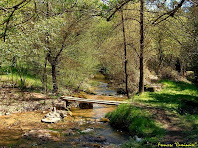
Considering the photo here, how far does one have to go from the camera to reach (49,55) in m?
15.4

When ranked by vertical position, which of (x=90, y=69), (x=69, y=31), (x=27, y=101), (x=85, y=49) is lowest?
(x=27, y=101)

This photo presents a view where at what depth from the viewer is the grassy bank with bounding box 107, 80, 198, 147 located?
690cm

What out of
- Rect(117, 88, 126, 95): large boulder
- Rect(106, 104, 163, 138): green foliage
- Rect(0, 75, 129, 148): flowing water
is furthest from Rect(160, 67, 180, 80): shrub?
Rect(106, 104, 163, 138): green foliage

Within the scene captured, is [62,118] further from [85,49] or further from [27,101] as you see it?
[85,49]


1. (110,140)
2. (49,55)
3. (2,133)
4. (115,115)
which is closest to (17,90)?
(49,55)

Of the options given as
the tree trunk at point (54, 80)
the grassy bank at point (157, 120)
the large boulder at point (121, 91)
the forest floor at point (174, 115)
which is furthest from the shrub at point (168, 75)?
the tree trunk at point (54, 80)

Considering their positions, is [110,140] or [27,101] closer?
Result: [110,140]

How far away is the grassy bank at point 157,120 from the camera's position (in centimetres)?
690

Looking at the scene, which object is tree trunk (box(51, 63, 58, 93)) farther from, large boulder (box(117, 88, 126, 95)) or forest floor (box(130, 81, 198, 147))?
large boulder (box(117, 88, 126, 95))

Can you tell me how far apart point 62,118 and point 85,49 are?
277 inches

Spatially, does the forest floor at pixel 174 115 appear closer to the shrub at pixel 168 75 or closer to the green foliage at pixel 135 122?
the green foliage at pixel 135 122

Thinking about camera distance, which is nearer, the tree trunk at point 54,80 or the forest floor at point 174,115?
the forest floor at point 174,115

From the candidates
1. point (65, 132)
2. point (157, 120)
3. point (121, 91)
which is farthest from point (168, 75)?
point (65, 132)

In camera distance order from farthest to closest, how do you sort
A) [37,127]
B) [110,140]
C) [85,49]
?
[85,49] → [37,127] → [110,140]
